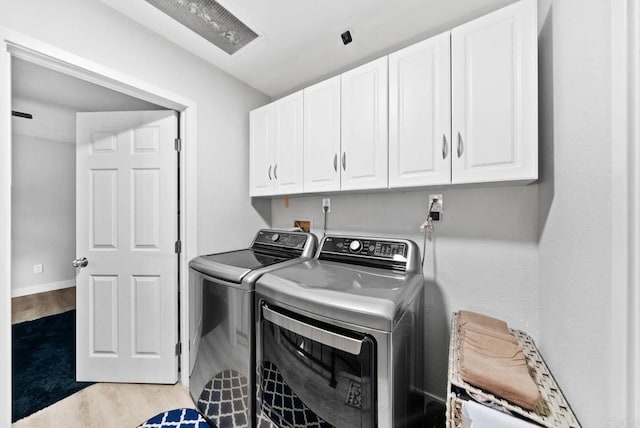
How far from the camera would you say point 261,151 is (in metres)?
2.09

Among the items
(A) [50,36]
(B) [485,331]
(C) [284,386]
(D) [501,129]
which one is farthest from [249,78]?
(B) [485,331]

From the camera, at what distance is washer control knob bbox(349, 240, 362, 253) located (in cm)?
155

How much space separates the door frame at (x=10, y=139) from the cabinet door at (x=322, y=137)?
0.89 m

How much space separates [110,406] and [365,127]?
2537 millimetres

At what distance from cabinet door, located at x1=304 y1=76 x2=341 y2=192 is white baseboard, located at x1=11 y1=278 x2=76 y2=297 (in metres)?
4.46

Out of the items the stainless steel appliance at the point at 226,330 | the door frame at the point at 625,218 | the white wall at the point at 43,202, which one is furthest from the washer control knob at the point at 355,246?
the white wall at the point at 43,202

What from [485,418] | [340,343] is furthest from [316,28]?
[485,418]

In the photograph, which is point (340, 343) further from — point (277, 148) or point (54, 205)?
point (54, 205)

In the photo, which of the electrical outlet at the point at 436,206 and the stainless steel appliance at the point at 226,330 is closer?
the stainless steel appliance at the point at 226,330

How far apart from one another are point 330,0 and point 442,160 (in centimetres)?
108

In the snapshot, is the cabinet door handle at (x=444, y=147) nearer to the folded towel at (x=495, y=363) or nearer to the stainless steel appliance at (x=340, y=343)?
the stainless steel appliance at (x=340, y=343)

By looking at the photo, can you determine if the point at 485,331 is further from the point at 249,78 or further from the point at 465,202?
the point at 249,78

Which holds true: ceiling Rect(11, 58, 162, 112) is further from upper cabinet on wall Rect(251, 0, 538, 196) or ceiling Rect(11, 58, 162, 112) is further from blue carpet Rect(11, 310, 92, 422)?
blue carpet Rect(11, 310, 92, 422)

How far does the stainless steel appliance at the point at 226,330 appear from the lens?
128 centimetres
